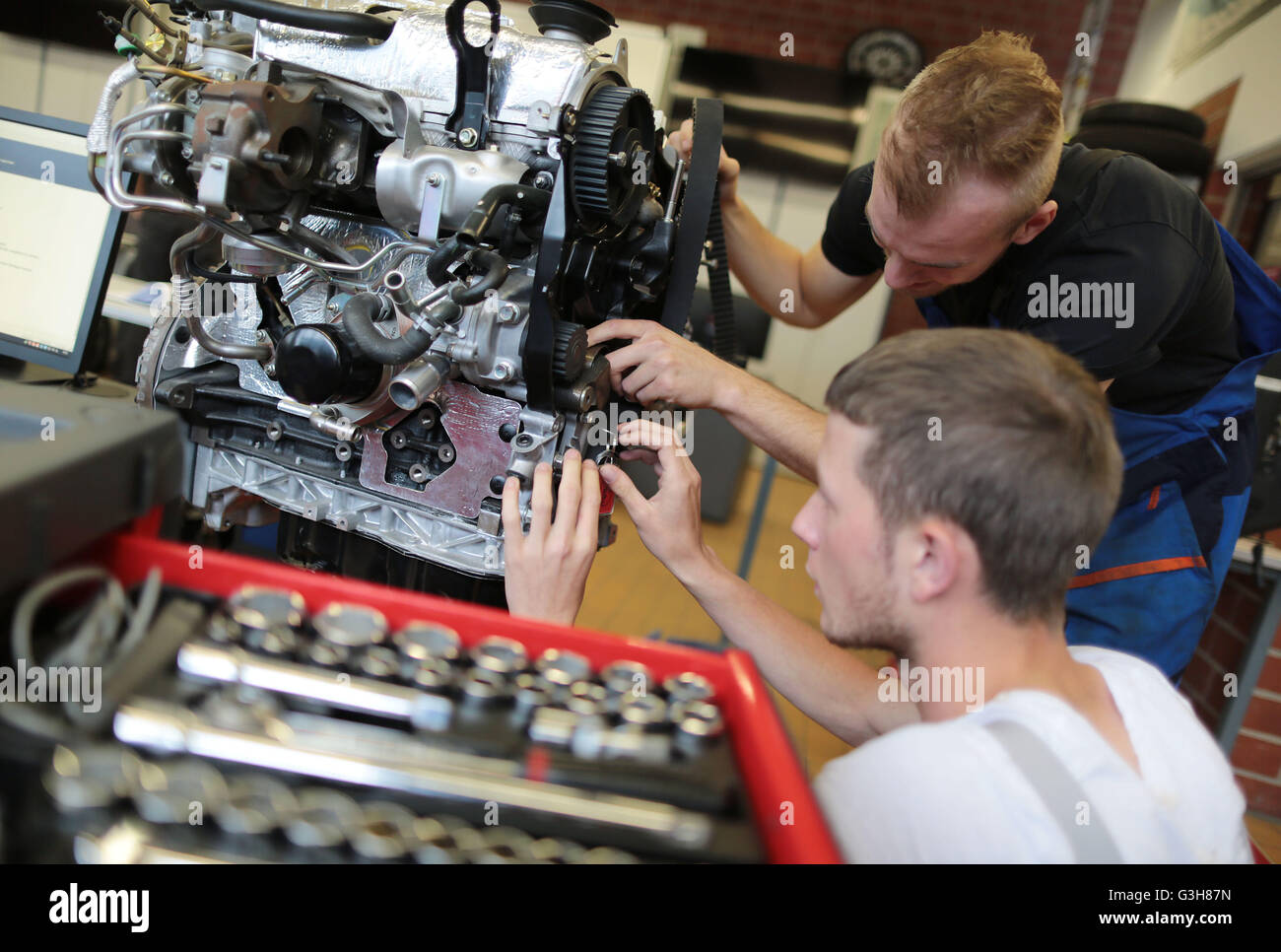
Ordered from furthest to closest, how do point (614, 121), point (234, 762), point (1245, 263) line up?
1. point (1245, 263)
2. point (614, 121)
3. point (234, 762)

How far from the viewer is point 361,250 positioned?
1164 millimetres

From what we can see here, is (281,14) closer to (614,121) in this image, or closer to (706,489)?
(614,121)

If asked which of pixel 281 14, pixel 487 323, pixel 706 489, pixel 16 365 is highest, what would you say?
Result: pixel 281 14

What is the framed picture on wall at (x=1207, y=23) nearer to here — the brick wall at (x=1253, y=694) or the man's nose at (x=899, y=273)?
the brick wall at (x=1253, y=694)

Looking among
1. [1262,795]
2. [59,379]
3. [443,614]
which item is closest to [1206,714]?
[1262,795]

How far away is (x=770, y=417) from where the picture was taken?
1311 millimetres

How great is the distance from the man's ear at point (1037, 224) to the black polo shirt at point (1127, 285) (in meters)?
0.03

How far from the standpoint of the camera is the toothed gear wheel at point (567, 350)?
1.03m

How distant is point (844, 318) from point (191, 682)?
4.89 meters

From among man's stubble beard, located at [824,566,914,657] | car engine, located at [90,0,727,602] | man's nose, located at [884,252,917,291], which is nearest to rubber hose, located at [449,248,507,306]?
car engine, located at [90,0,727,602]

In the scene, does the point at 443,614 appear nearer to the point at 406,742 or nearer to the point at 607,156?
the point at 406,742

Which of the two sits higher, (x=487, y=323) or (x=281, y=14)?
(x=281, y=14)

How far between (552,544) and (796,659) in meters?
0.33

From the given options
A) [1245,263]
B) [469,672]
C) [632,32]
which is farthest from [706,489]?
Answer: [469,672]
